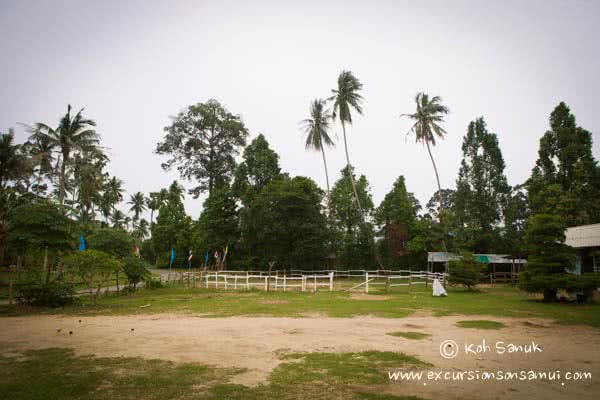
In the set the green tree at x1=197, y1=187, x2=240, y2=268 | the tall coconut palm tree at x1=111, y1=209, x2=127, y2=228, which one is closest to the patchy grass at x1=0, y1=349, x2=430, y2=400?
the green tree at x1=197, y1=187, x2=240, y2=268

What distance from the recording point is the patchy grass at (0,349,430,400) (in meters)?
5.36

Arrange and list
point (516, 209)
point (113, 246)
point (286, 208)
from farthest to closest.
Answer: point (516, 209) → point (286, 208) → point (113, 246)

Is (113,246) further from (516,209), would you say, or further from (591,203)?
(516,209)

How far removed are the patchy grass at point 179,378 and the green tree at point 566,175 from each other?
27674 millimetres

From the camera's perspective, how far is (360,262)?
42688 mm

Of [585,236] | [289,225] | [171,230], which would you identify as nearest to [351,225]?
[289,225]

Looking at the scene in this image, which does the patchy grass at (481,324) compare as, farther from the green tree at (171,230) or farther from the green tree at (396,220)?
the green tree at (171,230)

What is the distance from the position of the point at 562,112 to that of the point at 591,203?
811cm

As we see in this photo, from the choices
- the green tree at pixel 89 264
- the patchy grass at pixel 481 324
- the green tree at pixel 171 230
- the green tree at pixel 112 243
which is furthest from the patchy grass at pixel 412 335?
the green tree at pixel 171 230

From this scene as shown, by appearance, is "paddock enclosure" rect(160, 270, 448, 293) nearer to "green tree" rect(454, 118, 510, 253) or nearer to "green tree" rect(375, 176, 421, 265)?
"green tree" rect(375, 176, 421, 265)

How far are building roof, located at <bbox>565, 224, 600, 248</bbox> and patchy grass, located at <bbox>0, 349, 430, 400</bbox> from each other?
70.3 feet

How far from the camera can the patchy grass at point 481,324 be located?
10.5 metres

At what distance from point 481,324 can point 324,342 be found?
5.29 metres

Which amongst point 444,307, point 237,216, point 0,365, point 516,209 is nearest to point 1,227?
point 0,365
